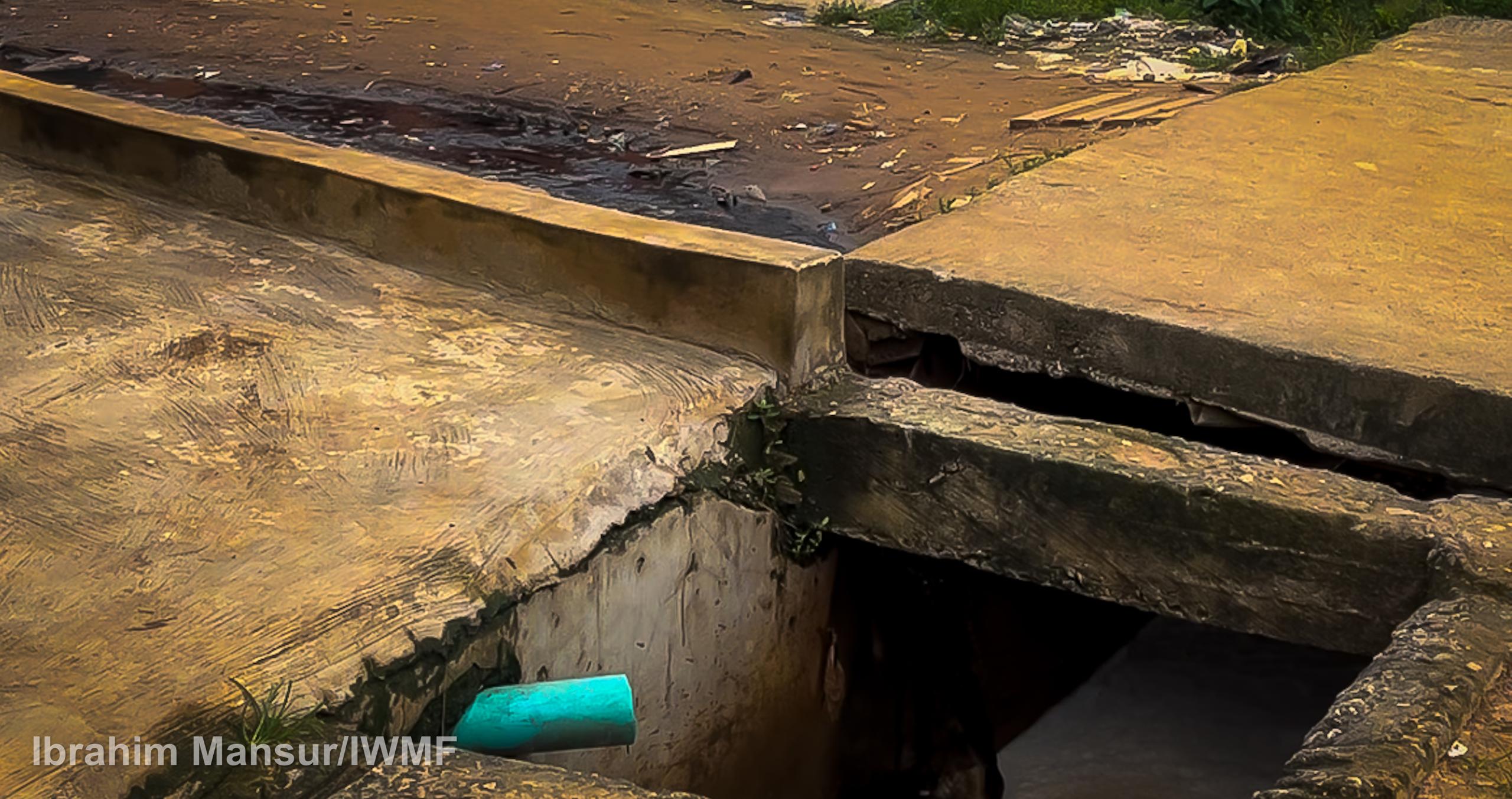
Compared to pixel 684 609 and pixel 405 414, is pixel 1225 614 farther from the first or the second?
pixel 405 414

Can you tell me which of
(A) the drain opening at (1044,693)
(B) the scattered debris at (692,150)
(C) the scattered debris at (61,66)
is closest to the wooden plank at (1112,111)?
(B) the scattered debris at (692,150)

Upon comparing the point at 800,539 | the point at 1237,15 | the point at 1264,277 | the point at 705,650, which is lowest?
the point at 705,650

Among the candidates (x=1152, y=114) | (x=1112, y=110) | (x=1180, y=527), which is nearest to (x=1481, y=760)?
(x=1180, y=527)

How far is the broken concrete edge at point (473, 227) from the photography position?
3.25m

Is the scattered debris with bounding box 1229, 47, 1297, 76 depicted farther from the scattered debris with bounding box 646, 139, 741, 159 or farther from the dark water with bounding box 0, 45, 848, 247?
the dark water with bounding box 0, 45, 848, 247

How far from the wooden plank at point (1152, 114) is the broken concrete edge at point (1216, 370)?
2.24m

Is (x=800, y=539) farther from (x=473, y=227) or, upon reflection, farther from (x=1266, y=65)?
(x=1266, y=65)

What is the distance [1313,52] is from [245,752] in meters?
5.82

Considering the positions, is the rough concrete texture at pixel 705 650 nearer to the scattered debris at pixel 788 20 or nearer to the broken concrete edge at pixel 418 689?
the broken concrete edge at pixel 418 689

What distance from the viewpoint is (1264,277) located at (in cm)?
360

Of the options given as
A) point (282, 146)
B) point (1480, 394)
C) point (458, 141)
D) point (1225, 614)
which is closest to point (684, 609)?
point (1225, 614)

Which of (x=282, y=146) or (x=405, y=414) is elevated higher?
(x=282, y=146)

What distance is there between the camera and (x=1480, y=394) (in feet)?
9.71

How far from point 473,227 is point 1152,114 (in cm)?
300
